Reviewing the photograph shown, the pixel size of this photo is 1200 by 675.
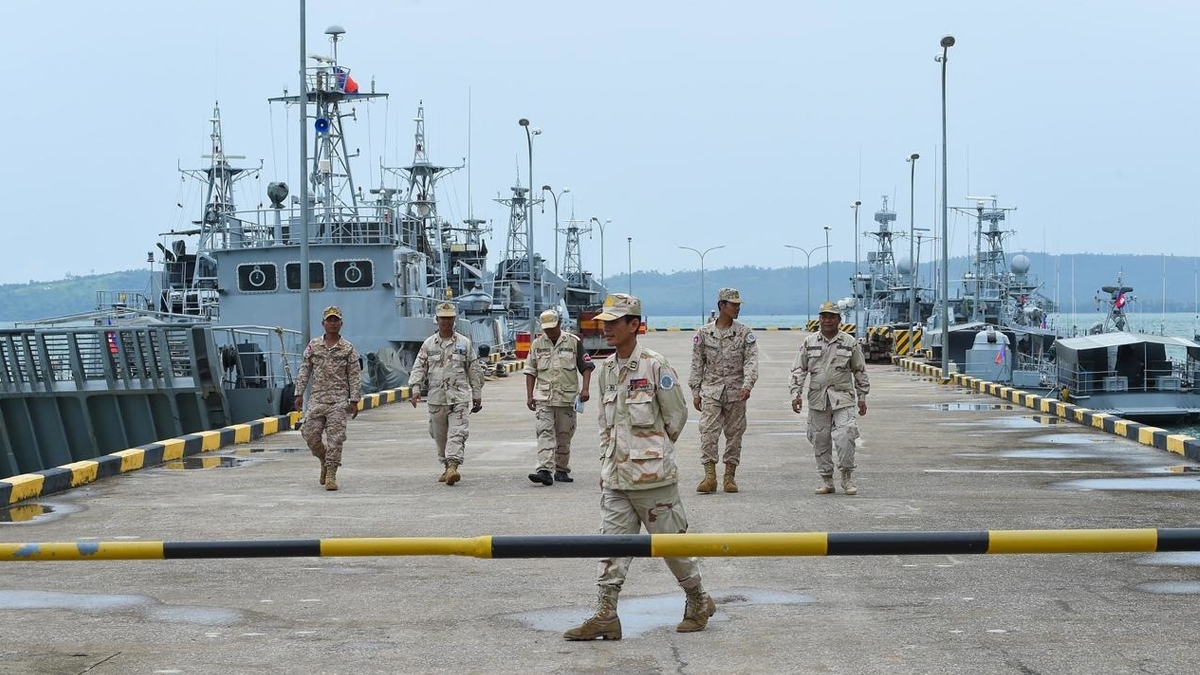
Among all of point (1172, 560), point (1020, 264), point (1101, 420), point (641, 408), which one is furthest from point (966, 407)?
point (1020, 264)

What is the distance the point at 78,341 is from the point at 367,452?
912cm

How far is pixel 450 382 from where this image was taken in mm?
14891

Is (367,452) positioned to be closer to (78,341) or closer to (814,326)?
(78,341)

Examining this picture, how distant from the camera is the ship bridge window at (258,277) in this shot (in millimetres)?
38562

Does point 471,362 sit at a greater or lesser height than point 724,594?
greater

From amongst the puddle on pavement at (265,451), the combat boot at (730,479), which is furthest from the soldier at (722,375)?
the puddle on pavement at (265,451)

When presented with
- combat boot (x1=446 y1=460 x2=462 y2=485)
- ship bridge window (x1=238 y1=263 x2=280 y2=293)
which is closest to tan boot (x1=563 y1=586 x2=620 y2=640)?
combat boot (x1=446 y1=460 x2=462 y2=485)

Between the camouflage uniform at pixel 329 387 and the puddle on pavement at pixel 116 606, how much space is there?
18.4 ft

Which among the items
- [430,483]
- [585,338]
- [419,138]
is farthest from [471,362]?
[419,138]

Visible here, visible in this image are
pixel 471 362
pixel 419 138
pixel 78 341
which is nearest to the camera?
pixel 471 362

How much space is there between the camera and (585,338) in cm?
5138

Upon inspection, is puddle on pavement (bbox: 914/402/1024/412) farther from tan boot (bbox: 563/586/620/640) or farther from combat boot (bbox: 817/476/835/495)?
tan boot (bbox: 563/586/620/640)

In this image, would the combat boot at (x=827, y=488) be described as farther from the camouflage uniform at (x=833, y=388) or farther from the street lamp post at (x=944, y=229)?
the street lamp post at (x=944, y=229)

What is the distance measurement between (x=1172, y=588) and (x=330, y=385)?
8339 millimetres
